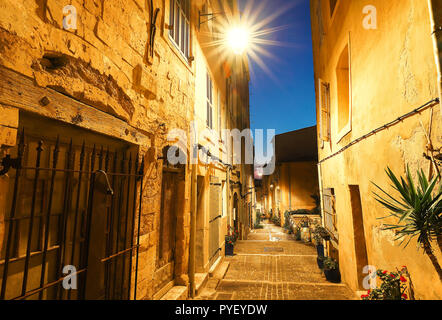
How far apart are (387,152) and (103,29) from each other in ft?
11.9

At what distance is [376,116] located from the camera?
132 inches

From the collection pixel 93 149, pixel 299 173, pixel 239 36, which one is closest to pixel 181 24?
pixel 239 36

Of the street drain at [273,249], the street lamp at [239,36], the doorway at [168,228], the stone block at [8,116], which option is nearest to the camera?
the stone block at [8,116]

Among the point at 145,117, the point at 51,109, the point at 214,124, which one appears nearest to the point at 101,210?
the point at 51,109

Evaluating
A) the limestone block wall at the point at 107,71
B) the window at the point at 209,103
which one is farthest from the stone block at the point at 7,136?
the window at the point at 209,103

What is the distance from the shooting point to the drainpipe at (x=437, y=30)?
6.34 ft

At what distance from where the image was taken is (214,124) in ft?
23.2

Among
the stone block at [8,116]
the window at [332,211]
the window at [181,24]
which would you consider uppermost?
the window at [181,24]

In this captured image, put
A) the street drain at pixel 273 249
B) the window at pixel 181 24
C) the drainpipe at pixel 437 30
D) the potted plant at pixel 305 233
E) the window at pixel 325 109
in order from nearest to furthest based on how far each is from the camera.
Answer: the drainpipe at pixel 437 30
the window at pixel 181 24
the window at pixel 325 109
the street drain at pixel 273 249
the potted plant at pixel 305 233

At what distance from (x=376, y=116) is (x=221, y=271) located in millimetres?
5310

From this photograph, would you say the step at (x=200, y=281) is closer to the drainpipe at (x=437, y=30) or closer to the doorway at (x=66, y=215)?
the doorway at (x=66, y=215)

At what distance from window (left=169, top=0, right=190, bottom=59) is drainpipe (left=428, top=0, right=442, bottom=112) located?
3563mm

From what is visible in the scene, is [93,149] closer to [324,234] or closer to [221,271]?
[221,271]
